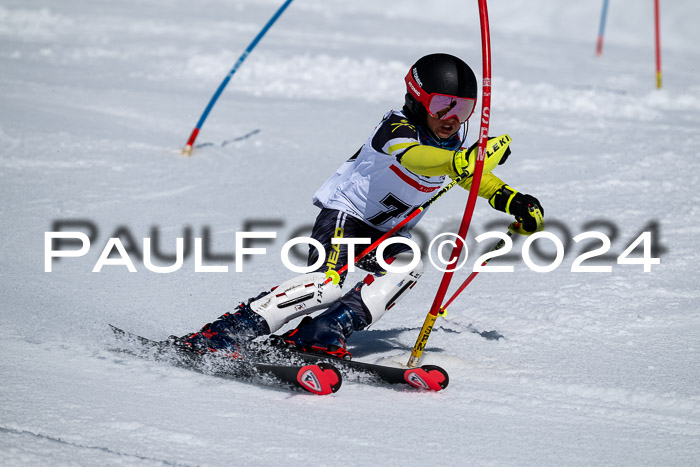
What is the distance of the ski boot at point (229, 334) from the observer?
11.5ft

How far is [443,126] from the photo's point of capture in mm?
3521

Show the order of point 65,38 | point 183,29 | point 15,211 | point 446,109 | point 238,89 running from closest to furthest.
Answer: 1. point 446,109
2. point 15,211
3. point 238,89
4. point 65,38
5. point 183,29

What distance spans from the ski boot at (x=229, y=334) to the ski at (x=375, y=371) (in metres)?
0.09

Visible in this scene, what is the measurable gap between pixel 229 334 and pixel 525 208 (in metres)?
1.42

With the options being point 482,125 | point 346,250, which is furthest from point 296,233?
point 482,125

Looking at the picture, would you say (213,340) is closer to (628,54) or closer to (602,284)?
(602,284)

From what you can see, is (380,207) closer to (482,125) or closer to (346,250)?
(346,250)

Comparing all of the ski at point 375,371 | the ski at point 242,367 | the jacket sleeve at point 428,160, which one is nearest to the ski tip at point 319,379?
the ski at point 242,367

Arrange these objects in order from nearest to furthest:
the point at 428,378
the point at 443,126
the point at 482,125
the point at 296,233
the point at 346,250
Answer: the point at 482,125, the point at 428,378, the point at 443,126, the point at 346,250, the point at 296,233

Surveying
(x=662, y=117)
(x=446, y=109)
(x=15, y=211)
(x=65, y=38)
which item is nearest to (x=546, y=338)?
(x=446, y=109)

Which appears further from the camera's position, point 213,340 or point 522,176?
point 522,176

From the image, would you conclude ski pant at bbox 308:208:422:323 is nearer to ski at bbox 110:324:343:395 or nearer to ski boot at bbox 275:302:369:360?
ski boot at bbox 275:302:369:360

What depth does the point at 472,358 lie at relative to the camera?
13.0 ft

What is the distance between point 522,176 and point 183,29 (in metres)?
9.79
